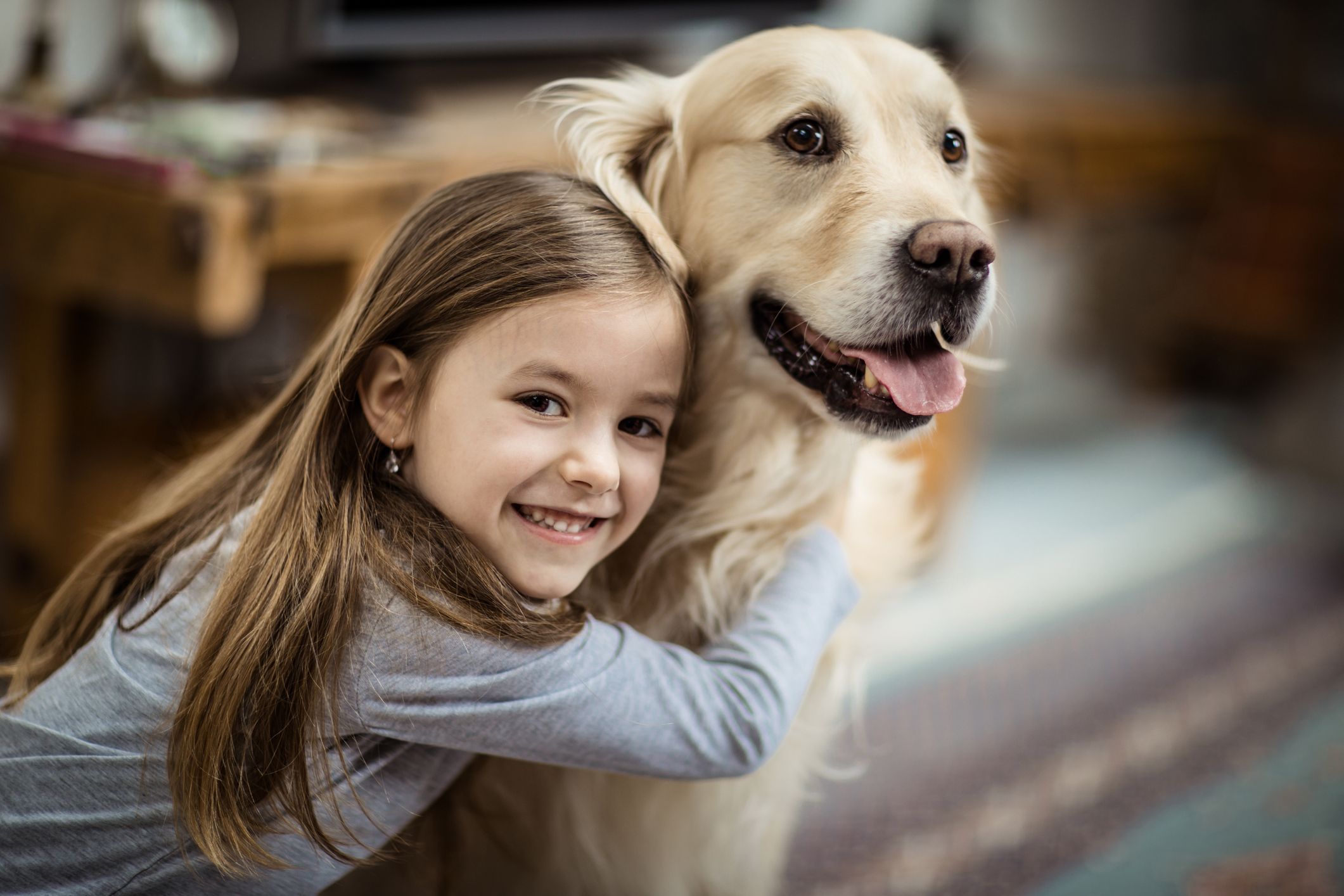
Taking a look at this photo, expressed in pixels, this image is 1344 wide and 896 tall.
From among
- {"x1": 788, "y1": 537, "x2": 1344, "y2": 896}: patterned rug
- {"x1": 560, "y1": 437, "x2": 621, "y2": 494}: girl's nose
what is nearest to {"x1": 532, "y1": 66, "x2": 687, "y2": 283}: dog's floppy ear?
{"x1": 560, "y1": 437, "x2": 621, "y2": 494}: girl's nose

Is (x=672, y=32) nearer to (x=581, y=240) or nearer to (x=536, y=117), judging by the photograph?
(x=536, y=117)

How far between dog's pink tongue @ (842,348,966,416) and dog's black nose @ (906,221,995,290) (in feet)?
0.25

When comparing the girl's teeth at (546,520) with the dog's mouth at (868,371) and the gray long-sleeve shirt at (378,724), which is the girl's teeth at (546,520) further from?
the dog's mouth at (868,371)

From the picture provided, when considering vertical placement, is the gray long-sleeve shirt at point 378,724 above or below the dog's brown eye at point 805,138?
below

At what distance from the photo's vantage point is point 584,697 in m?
0.80

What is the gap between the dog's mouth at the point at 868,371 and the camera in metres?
0.91

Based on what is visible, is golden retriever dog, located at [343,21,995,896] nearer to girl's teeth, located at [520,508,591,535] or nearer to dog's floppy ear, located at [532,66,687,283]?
dog's floppy ear, located at [532,66,687,283]

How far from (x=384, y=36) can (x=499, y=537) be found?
4.43 feet

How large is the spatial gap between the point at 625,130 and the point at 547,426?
0.32 meters

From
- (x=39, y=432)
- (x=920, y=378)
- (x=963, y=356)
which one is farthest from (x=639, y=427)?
(x=39, y=432)

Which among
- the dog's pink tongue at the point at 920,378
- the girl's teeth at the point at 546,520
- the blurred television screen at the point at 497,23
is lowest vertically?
the girl's teeth at the point at 546,520

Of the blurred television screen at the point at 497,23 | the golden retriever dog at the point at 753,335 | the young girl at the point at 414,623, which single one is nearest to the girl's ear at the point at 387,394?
the young girl at the point at 414,623

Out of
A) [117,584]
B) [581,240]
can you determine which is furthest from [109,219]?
[581,240]

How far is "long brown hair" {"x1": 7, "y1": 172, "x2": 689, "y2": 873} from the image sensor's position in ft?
2.60
